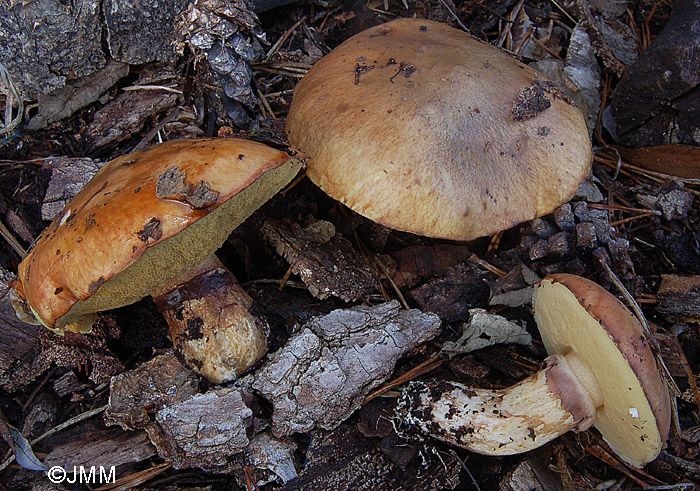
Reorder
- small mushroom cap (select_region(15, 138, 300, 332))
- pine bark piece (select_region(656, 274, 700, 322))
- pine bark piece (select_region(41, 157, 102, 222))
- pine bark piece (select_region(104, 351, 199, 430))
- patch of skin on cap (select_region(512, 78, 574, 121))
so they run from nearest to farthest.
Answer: small mushroom cap (select_region(15, 138, 300, 332)) < pine bark piece (select_region(104, 351, 199, 430)) < patch of skin on cap (select_region(512, 78, 574, 121)) < pine bark piece (select_region(656, 274, 700, 322)) < pine bark piece (select_region(41, 157, 102, 222))

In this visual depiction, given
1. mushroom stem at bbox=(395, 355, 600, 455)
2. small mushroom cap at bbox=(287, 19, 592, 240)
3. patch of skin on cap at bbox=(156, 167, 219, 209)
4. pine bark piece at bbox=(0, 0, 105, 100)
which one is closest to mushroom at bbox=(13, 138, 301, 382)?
patch of skin on cap at bbox=(156, 167, 219, 209)

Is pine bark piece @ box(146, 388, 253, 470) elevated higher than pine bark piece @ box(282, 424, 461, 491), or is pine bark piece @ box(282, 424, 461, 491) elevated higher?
pine bark piece @ box(146, 388, 253, 470)

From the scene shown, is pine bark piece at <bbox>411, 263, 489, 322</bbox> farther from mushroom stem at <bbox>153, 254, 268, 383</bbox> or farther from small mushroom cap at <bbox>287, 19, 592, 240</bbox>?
mushroom stem at <bbox>153, 254, 268, 383</bbox>

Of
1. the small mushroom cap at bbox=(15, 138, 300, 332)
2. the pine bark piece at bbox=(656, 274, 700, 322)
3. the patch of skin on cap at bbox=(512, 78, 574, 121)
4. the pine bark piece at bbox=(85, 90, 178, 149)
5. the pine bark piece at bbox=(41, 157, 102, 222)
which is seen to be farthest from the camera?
the pine bark piece at bbox=(85, 90, 178, 149)

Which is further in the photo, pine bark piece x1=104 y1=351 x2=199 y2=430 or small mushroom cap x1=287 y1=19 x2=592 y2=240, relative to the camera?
pine bark piece x1=104 y1=351 x2=199 y2=430

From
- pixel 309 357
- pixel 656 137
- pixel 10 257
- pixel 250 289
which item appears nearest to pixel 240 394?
pixel 309 357

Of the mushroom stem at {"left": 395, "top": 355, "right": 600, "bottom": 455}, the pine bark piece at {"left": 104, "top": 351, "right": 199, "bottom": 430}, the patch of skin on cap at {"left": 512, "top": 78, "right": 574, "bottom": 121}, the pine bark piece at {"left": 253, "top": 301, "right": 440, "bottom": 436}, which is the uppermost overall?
the patch of skin on cap at {"left": 512, "top": 78, "right": 574, "bottom": 121}

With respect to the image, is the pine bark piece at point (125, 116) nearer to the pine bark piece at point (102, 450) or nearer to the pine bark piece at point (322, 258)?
the pine bark piece at point (322, 258)

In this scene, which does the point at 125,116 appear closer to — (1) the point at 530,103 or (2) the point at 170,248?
(2) the point at 170,248
